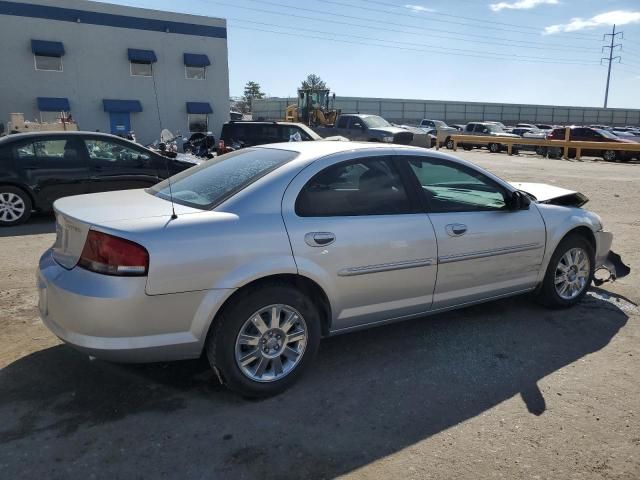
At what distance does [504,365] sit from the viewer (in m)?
3.81

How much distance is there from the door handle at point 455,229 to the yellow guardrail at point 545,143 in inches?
906

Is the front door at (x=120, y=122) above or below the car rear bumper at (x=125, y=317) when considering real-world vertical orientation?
above

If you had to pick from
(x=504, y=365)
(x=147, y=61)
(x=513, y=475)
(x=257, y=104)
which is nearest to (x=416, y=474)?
(x=513, y=475)

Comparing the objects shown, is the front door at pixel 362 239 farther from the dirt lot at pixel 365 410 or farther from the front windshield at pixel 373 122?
the front windshield at pixel 373 122

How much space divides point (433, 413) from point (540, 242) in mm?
2043

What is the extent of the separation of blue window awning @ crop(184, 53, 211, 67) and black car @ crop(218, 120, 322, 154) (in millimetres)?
12527

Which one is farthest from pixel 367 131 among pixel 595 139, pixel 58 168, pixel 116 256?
pixel 116 256

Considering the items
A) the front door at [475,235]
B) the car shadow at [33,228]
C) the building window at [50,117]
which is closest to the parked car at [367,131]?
the building window at [50,117]

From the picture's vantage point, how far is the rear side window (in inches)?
136

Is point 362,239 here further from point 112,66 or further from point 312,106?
point 312,106

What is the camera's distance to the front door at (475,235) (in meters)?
3.95

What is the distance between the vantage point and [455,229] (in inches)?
155

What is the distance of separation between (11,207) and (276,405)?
6.82 metres

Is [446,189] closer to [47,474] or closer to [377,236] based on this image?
[377,236]
